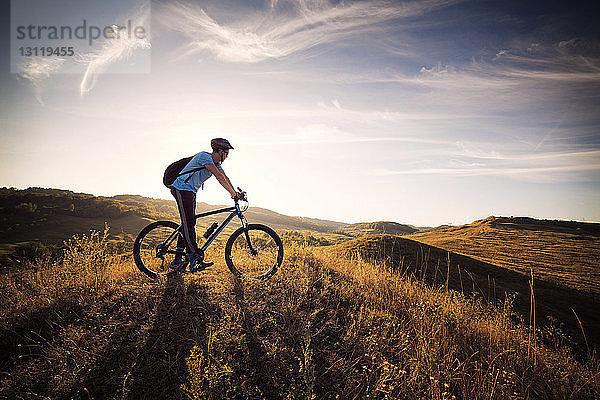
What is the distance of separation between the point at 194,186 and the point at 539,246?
63.2 feet

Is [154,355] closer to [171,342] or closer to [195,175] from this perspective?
[171,342]

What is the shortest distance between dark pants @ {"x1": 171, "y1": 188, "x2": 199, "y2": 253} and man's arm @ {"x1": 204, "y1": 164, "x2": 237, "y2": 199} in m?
0.72

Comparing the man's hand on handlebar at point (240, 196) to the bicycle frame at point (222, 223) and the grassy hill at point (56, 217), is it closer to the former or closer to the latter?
the bicycle frame at point (222, 223)

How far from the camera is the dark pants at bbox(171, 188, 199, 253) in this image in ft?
17.6

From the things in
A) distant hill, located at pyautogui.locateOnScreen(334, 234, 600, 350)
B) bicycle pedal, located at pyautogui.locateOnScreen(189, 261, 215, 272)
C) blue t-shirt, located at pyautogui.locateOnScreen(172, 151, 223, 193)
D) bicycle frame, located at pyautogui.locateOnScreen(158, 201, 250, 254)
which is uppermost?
blue t-shirt, located at pyautogui.locateOnScreen(172, 151, 223, 193)

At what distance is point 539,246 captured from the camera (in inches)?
586

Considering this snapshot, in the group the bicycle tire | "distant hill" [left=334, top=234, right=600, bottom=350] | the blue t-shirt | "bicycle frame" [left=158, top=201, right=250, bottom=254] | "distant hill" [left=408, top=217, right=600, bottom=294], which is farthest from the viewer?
"distant hill" [left=408, top=217, right=600, bottom=294]

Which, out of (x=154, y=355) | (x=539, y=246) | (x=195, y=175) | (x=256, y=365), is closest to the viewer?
(x=256, y=365)

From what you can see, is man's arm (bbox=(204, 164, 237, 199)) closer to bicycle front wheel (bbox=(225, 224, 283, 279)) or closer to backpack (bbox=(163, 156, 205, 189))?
backpack (bbox=(163, 156, 205, 189))

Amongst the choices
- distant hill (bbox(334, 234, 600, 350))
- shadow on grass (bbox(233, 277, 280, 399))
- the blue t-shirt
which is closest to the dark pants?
the blue t-shirt

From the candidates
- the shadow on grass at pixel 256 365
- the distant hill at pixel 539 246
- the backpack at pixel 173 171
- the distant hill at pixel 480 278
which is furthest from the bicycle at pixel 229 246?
the distant hill at pixel 539 246

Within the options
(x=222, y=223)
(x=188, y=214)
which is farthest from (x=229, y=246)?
(x=188, y=214)

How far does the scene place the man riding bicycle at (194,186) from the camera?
5.25 m

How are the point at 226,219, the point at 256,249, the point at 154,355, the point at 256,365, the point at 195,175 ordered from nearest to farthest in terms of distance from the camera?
the point at 256,365 < the point at 154,355 < the point at 195,175 < the point at 226,219 < the point at 256,249
